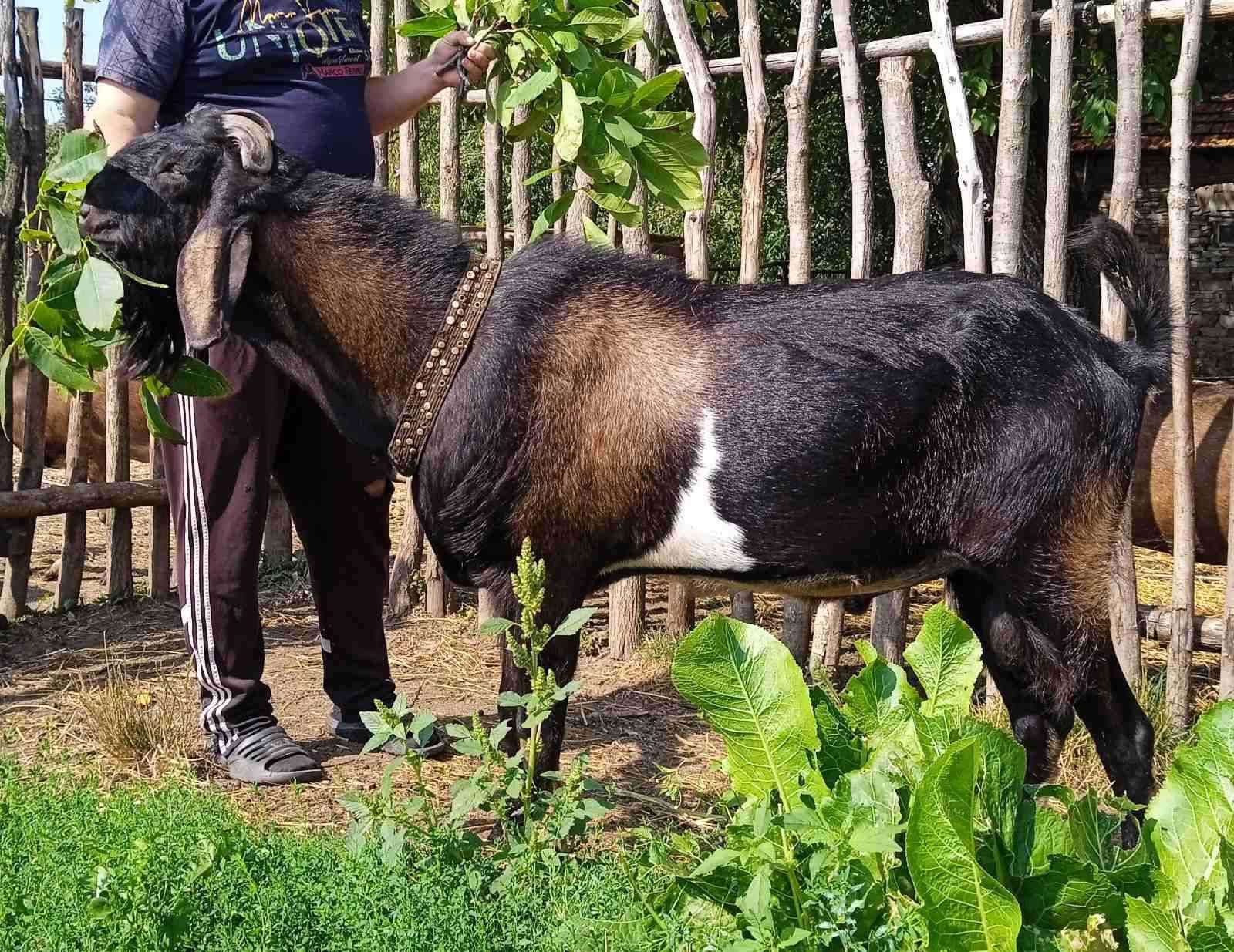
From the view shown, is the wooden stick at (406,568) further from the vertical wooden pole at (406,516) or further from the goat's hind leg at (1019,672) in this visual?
the goat's hind leg at (1019,672)

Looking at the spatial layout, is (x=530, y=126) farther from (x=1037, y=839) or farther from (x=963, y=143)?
(x=1037, y=839)

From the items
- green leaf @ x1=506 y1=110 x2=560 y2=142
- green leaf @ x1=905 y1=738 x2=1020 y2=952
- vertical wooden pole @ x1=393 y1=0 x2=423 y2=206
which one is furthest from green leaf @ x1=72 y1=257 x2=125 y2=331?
vertical wooden pole @ x1=393 y1=0 x2=423 y2=206

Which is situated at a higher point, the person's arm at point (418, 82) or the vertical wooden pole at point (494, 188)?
the person's arm at point (418, 82)

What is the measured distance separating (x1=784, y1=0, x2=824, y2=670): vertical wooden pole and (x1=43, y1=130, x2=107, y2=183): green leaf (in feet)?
7.87

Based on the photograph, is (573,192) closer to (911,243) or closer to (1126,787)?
(911,243)

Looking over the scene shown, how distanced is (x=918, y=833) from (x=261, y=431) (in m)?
2.34

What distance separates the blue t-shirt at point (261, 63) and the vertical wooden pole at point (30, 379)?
2266mm

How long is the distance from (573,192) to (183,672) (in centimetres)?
235

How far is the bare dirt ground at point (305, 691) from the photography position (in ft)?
12.6

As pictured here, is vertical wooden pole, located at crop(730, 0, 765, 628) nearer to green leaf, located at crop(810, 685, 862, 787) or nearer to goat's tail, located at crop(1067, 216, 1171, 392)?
goat's tail, located at crop(1067, 216, 1171, 392)

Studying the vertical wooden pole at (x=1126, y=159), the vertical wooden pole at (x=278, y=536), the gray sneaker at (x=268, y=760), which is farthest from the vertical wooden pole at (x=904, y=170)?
the vertical wooden pole at (x=278, y=536)

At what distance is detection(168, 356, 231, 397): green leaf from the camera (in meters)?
3.45

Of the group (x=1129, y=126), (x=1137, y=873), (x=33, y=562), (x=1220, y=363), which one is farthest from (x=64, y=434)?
(x=1220, y=363)

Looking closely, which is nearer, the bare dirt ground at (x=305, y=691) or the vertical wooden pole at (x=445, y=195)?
the bare dirt ground at (x=305, y=691)
